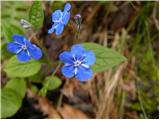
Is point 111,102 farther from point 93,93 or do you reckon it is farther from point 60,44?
point 60,44

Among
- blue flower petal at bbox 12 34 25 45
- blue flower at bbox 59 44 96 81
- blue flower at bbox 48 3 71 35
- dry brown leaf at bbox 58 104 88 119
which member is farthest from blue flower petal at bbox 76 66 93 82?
dry brown leaf at bbox 58 104 88 119

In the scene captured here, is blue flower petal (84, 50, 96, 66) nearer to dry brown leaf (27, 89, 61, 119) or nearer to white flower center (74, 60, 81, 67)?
white flower center (74, 60, 81, 67)

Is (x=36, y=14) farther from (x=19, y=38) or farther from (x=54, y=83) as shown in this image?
(x=54, y=83)

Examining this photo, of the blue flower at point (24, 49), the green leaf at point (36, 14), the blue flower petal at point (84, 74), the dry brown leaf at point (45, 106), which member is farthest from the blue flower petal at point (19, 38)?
the dry brown leaf at point (45, 106)

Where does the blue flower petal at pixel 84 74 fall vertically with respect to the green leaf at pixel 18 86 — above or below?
above

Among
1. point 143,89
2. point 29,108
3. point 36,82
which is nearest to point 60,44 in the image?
point 36,82

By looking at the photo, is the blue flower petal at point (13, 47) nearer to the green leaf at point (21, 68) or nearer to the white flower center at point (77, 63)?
the green leaf at point (21, 68)
